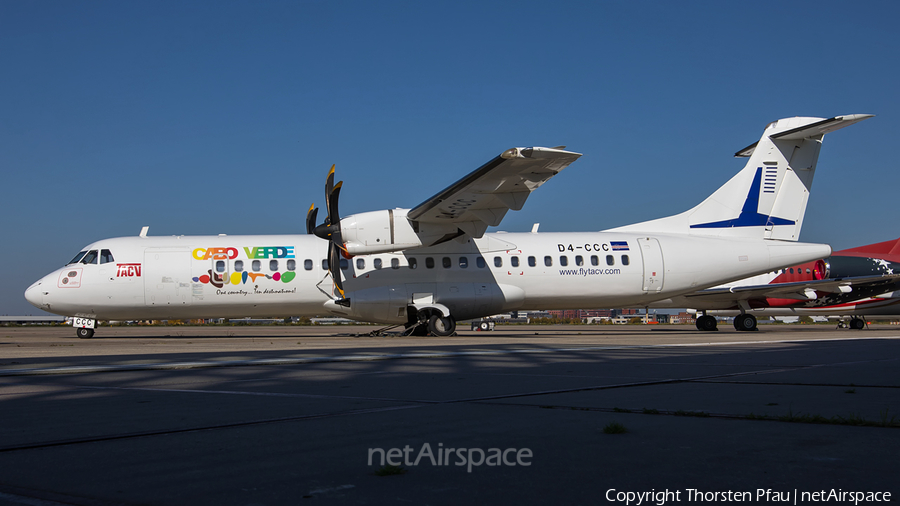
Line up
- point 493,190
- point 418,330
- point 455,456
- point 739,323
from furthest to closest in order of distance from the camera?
point 739,323 → point 418,330 → point 493,190 → point 455,456

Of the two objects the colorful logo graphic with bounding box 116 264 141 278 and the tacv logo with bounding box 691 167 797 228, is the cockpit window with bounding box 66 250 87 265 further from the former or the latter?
the tacv logo with bounding box 691 167 797 228

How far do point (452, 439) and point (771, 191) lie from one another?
22.6 m

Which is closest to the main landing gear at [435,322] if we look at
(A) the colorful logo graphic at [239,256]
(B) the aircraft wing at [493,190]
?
(B) the aircraft wing at [493,190]

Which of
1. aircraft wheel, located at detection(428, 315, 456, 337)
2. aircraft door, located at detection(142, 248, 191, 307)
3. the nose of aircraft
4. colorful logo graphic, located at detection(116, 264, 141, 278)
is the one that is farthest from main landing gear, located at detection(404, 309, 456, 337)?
the nose of aircraft

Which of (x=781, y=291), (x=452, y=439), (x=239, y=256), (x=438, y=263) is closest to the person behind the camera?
(x=452, y=439)

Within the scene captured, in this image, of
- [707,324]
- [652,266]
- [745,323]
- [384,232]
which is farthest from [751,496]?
→ [707,324]

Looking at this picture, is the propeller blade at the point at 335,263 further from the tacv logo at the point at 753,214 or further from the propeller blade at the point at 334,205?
the tacv logo at the point at 753,214

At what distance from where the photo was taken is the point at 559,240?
21562mm

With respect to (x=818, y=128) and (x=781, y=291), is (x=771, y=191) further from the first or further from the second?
(x=781, y=291)

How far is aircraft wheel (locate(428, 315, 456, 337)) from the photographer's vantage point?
20.0m

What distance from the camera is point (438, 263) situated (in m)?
20.4

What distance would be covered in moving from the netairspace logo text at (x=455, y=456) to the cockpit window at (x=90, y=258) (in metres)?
20.0

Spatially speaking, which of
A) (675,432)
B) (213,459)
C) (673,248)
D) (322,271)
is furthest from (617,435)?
(673,248)

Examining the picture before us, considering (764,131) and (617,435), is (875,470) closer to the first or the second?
(617,435)
